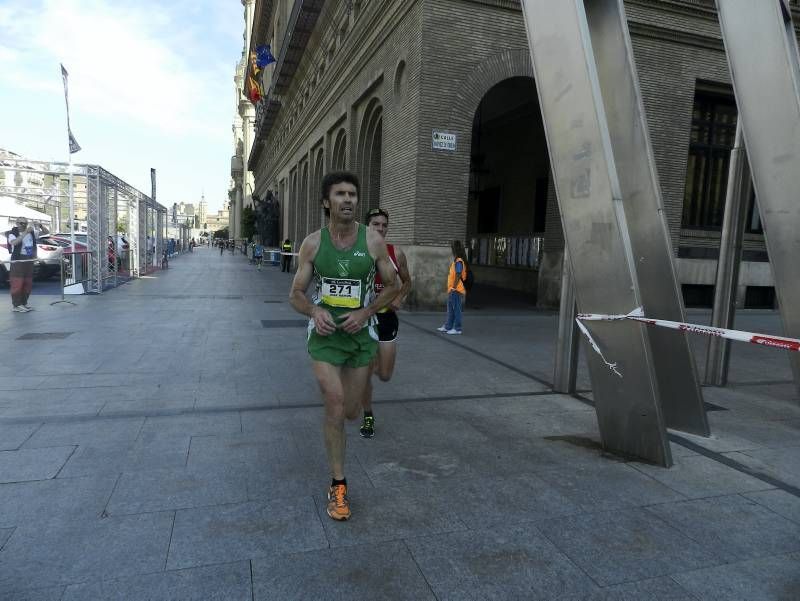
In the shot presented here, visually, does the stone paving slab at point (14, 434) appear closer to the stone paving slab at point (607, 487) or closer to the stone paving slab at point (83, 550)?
the stone paving slab at point (83, 550)

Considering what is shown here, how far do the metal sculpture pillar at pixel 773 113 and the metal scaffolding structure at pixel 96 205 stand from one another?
14.2 m

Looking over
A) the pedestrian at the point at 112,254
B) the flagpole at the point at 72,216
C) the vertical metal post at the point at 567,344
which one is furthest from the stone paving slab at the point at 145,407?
the pedestrian at the point at 112,254

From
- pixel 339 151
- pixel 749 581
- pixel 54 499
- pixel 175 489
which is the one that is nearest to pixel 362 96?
pixel 339 151

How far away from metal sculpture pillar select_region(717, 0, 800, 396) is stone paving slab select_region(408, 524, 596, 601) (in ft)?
11.2

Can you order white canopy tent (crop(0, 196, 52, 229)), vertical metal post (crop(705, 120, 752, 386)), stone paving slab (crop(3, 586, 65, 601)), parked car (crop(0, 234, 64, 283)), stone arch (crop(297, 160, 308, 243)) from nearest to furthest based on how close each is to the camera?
stone paving slab (crop(3, 586, 65, 601)), vertical metal post (crop(705, 120, 752, 386)), parked car (crop(0, 234, 64, 283)), white canopy tent (crop(0, 196, 52, 229)), stone arch (crop(297, 160, 308, 243))

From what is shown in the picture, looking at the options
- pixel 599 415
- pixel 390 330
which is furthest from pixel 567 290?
pixel 390 330

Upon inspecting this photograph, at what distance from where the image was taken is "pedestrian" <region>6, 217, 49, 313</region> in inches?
433

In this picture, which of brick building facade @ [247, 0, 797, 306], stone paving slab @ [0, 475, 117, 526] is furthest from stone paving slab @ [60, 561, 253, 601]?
brick building facade @ [247, 0, 797, 306]

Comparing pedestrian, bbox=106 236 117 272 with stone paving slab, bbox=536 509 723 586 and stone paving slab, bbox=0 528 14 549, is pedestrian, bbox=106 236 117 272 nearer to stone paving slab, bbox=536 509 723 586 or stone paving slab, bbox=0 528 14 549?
stone paving slab, bbox=0 528 14 549

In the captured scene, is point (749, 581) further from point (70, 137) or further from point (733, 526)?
point (70, 137)

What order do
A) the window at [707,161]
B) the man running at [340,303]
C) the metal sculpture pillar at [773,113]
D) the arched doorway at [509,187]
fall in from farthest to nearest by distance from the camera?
the arched doorway at [509,187]
the window at [707,161]
the metal sculpture pillar at [773,113]
the man running at [340,303]

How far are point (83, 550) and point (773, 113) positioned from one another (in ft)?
18.3

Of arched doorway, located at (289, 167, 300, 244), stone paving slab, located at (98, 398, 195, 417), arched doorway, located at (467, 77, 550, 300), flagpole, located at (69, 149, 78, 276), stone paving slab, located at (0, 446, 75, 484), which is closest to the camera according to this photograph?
stone paving slab, located at (0, 446, 75, 484)

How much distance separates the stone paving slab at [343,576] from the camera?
8.05 ft
